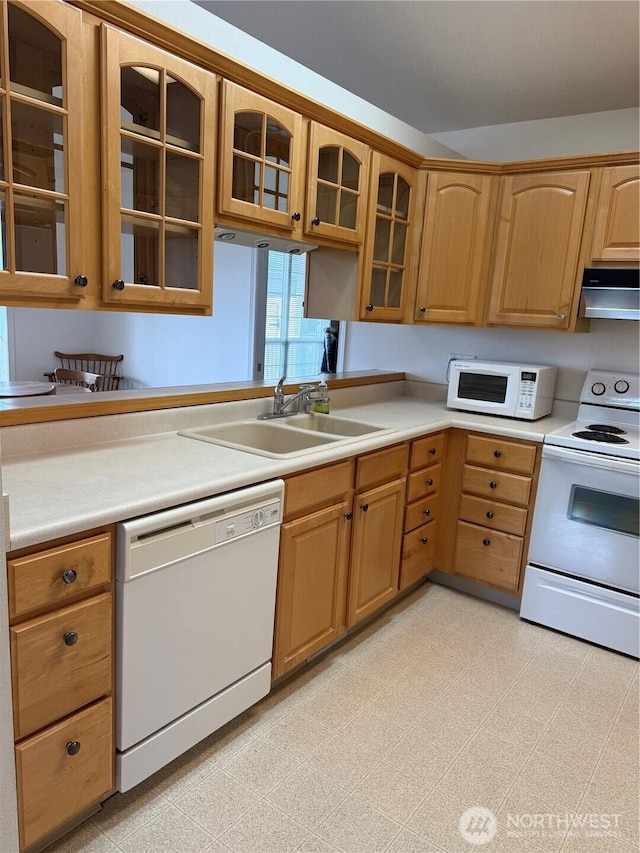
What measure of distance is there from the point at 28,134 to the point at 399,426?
5.87ft

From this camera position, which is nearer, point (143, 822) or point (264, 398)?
point (143, 822)

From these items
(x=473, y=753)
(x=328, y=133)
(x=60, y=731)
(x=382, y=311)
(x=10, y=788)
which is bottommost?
(x=473, y=753)

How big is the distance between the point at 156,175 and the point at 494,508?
2.13 metres

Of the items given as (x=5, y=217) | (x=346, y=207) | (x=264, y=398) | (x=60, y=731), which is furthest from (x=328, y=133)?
(x=60, y=731)

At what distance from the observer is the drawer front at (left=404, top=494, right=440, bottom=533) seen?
274 centimetres

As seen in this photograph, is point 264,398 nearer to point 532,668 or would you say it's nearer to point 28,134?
point 28,134

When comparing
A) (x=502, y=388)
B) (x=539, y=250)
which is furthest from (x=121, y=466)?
(x=539, y=250)

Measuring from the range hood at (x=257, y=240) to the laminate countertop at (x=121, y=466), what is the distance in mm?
674

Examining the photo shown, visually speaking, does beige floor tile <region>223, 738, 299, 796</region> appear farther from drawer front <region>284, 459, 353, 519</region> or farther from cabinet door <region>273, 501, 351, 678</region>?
drawer front <region>284, 459, 353, 519</region>

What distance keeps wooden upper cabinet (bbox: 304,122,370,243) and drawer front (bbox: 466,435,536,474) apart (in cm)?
115

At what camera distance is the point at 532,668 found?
245 cm

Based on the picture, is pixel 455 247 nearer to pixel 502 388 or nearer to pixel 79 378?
pixel 502 388

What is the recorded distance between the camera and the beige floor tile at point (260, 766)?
1770 mm

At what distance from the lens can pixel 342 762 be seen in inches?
73.7
